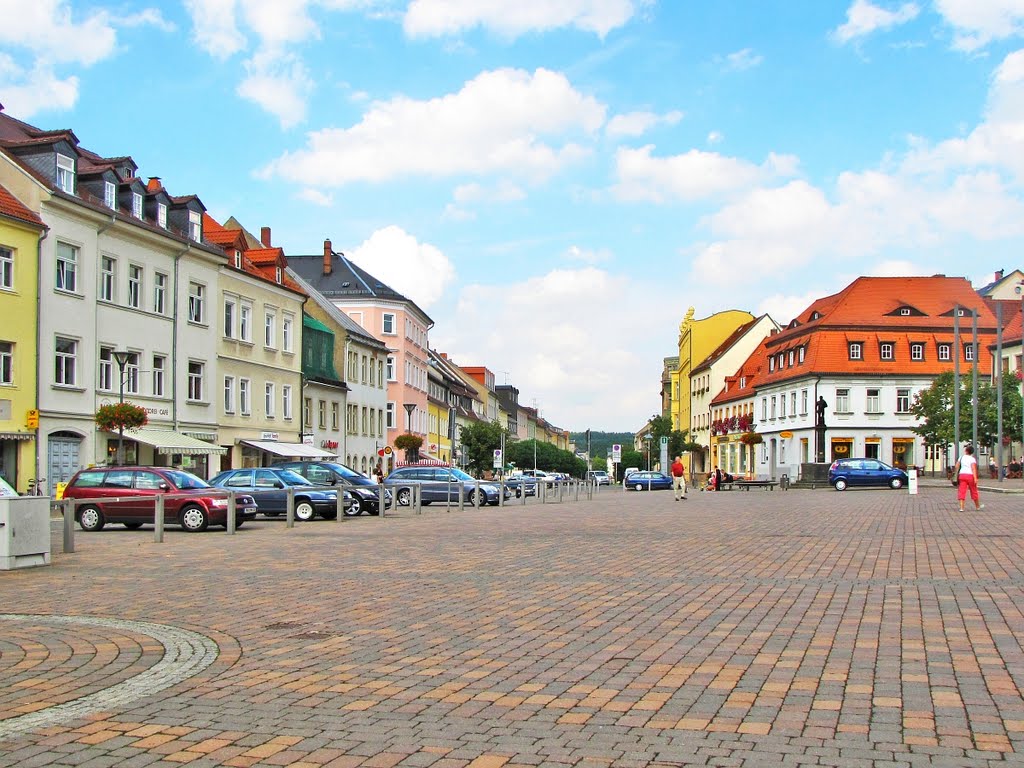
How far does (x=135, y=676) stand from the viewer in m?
7.73

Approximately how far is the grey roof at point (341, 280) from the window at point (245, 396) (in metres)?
27.3

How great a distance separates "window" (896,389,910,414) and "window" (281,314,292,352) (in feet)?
140

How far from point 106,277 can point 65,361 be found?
12.7 ft

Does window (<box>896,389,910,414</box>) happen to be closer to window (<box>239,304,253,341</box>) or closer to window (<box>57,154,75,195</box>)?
window (<box>239,304,253,341</box>)

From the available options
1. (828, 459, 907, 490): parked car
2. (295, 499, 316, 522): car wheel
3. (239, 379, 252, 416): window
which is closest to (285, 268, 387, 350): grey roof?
(239, 379, 252, 416): window

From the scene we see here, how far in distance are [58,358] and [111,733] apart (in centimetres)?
3366

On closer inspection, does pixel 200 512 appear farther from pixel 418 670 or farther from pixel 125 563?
pixel 418 670

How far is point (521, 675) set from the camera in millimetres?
7707

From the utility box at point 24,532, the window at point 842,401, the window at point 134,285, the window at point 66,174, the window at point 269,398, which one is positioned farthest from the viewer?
the window at point 842,401

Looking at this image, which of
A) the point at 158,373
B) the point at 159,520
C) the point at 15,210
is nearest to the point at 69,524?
the point at 159,520

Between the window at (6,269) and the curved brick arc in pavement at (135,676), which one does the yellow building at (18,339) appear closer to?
the window at (6,269)

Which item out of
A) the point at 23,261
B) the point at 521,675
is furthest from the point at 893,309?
the point at 521,675

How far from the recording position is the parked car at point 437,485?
137 ft

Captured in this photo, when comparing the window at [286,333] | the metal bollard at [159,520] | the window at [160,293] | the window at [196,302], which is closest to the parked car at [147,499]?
the metal bollard at [159,520]
